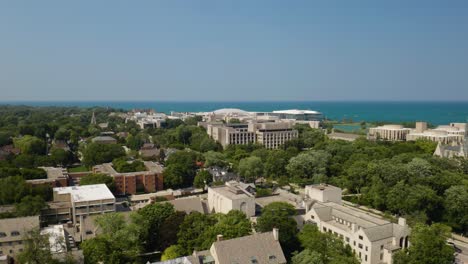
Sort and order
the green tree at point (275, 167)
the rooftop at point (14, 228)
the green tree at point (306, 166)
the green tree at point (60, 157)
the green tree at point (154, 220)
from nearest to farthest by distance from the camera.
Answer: the rooftop at point (14, 228), the green tree at point (154, 220), the green tree at point (306, 166), the green tree at point (275, 167), the green tree at point (60, 157)

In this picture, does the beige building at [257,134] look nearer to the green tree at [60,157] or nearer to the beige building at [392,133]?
the beige building at [392,133]

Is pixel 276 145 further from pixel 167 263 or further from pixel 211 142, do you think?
pixel 167 263

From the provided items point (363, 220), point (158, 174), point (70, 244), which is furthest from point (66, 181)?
point (363, 220)

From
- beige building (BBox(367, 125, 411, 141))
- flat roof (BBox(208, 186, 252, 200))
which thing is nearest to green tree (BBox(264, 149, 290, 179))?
Answer: flat roof (BBox(208, 186, 252, 200))

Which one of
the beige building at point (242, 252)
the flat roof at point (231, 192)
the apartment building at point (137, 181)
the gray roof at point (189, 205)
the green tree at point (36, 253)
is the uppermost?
the green tree at point (36, 253)

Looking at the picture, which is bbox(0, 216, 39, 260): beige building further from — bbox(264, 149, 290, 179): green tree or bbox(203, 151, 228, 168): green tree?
bbox(264, 149, 290, 179): green tree

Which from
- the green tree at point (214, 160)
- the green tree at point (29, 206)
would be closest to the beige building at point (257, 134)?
the green tree at point (214, 160)

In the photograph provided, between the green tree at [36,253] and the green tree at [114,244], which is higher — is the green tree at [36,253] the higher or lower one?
the higher one
